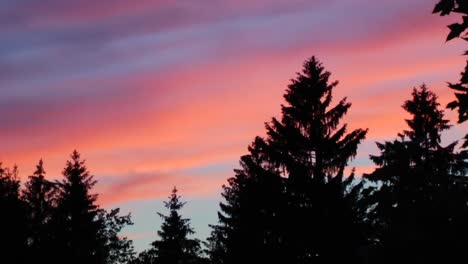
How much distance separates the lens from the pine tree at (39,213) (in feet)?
137

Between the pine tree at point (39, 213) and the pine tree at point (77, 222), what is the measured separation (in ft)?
A: 3.35

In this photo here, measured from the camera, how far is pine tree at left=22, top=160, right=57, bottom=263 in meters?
41.9

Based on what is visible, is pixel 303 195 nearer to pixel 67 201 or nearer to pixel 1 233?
pixel 1 233

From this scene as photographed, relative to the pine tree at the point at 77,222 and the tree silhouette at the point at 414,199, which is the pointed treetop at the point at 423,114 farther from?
the pine tree at the point at 77,222

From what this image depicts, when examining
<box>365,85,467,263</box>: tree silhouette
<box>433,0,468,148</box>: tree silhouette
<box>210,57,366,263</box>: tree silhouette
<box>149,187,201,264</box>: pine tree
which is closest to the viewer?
<box>433,0,468,148</box>: tree silhouette

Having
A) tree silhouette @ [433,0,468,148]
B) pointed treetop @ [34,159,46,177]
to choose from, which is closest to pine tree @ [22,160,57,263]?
pointed treetop @ [34,159,46,177]

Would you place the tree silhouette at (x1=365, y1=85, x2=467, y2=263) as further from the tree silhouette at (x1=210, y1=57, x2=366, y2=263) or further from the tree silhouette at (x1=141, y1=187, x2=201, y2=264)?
the tree silhouette at (x1=141, y1=187, x2=201, y2=264)

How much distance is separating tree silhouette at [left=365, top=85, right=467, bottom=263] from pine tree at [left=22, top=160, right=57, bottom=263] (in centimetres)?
2259

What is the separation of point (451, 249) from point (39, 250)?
31.7m

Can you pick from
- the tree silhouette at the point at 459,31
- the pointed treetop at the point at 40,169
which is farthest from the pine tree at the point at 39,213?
the tree silhouette at the point at 459,31

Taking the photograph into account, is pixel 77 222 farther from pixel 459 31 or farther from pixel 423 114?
pixel 459 31

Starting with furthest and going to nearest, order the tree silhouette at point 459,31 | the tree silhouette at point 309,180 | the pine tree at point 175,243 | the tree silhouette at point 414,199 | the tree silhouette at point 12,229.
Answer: the pine tree at point 175,243 → the tree silhouette at point 12,229 → the tree silhouette at point 309,180 → the tree silhouette at point 414,199 → the tree silhouette at point 459,31

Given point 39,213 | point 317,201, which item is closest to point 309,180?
point 317,201

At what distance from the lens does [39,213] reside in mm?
49375
